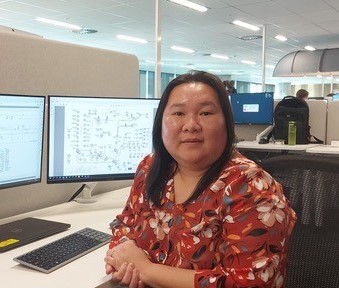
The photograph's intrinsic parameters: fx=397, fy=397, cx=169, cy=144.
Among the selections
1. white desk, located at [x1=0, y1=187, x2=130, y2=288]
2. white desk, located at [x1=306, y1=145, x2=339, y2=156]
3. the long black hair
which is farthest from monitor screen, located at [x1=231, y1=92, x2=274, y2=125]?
the long black hair

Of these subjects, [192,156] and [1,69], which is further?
[1,69]

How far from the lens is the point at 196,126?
1.01 m

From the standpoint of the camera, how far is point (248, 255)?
0.86 metres

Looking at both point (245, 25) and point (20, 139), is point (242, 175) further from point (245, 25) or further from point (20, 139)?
point (245, 25)

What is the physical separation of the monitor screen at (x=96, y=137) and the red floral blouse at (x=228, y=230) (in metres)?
0.52

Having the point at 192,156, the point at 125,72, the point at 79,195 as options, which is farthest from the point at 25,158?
the point at 125,72

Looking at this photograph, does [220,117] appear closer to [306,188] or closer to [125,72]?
[306,188]

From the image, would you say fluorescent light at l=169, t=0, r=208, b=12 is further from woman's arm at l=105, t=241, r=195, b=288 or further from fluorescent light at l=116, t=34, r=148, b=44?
woman's arm at l=105, t=241, r=195, b=288

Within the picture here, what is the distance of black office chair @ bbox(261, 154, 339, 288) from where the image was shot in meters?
1.04

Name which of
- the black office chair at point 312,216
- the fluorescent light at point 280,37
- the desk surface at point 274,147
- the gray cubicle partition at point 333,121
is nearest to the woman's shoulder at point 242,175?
the black office chair at point 312,216

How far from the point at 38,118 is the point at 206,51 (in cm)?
951

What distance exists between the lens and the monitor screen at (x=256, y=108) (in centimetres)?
428

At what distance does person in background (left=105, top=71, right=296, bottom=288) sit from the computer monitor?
0.46 m

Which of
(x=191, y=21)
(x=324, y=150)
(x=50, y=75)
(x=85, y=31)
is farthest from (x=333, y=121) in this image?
A: (x=85, y=31)
